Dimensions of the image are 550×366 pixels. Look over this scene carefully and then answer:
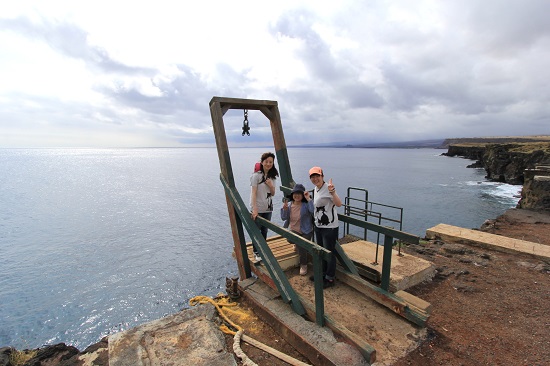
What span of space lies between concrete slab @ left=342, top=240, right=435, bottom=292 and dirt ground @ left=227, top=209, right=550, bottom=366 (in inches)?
7.7

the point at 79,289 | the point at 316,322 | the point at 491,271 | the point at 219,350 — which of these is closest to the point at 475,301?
the point at 491,271

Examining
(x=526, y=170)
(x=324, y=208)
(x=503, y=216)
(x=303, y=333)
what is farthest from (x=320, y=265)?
(x=526, y=170)

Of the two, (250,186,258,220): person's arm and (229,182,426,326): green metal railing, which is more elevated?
(250,186,258,220): person's arm

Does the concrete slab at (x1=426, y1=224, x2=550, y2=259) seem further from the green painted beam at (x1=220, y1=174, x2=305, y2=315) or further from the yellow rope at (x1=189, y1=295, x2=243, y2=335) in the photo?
the yellow rope at (x1=189, y1=295, x2=243, y2=335)

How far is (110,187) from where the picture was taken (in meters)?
42.8

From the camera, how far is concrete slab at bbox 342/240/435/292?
6.01 metres

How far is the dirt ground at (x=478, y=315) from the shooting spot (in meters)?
4.01

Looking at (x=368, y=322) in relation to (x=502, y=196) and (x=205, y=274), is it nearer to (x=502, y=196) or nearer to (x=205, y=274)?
(x=205, y=274)

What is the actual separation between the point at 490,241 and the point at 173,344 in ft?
33.3

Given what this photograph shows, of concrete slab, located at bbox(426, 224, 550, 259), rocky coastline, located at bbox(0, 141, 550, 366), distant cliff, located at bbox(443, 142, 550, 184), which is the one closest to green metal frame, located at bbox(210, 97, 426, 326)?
rocky coastline, located at bbox(0, 141, 550, 366)

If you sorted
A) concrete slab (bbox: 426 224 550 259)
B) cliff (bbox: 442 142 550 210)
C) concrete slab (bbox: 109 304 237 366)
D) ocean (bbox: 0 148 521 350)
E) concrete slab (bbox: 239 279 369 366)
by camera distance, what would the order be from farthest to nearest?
cliff (bbox: 442 142 550 210)
ocean (bbox: 0 148 521 350)
concrete slab (bbox: 426 224 550 259)
concrete slab (bbox: 109 304 237 366)
concrete slab (bbox: 239 279 369 366)

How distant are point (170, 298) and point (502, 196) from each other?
120ft

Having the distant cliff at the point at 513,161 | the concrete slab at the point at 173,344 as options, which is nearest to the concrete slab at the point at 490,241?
the concrete slab at the point at 173,344

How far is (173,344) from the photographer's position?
4.08 meters
